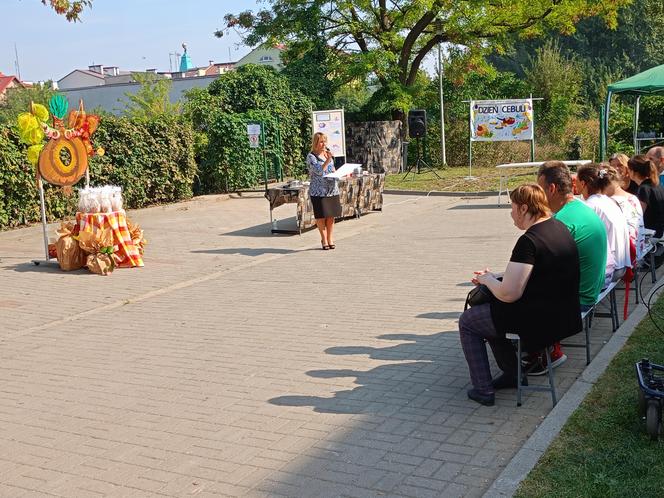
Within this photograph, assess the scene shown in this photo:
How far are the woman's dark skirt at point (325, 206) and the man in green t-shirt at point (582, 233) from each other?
6.14 metres

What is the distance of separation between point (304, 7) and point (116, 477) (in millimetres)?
23328

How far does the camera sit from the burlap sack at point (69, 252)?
11.2 m

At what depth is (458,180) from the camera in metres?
21.6

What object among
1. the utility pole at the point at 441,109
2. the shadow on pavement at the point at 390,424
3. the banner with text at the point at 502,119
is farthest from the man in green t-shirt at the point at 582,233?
the utility pole at the point at 441,109

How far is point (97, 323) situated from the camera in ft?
27.6

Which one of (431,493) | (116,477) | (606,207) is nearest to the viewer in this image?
(431,493)

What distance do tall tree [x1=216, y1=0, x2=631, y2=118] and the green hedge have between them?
7892 millimetres

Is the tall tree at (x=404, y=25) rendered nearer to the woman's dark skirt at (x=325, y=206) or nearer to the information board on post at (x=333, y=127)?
the information board on post at (x=333, y=127)

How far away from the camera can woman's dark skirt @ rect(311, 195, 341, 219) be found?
11797 millimetres

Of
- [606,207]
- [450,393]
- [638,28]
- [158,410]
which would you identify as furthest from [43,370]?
[638,28]

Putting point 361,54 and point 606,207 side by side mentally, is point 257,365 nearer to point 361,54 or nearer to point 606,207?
point 606,207

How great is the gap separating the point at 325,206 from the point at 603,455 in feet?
26.0

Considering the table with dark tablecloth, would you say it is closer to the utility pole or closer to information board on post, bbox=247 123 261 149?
information board on post, bbox=247 123 261 149

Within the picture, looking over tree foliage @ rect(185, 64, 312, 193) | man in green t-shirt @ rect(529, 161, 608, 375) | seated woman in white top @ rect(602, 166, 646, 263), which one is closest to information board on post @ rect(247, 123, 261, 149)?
tree foliage @ rect(185, 64, 312, 193)
